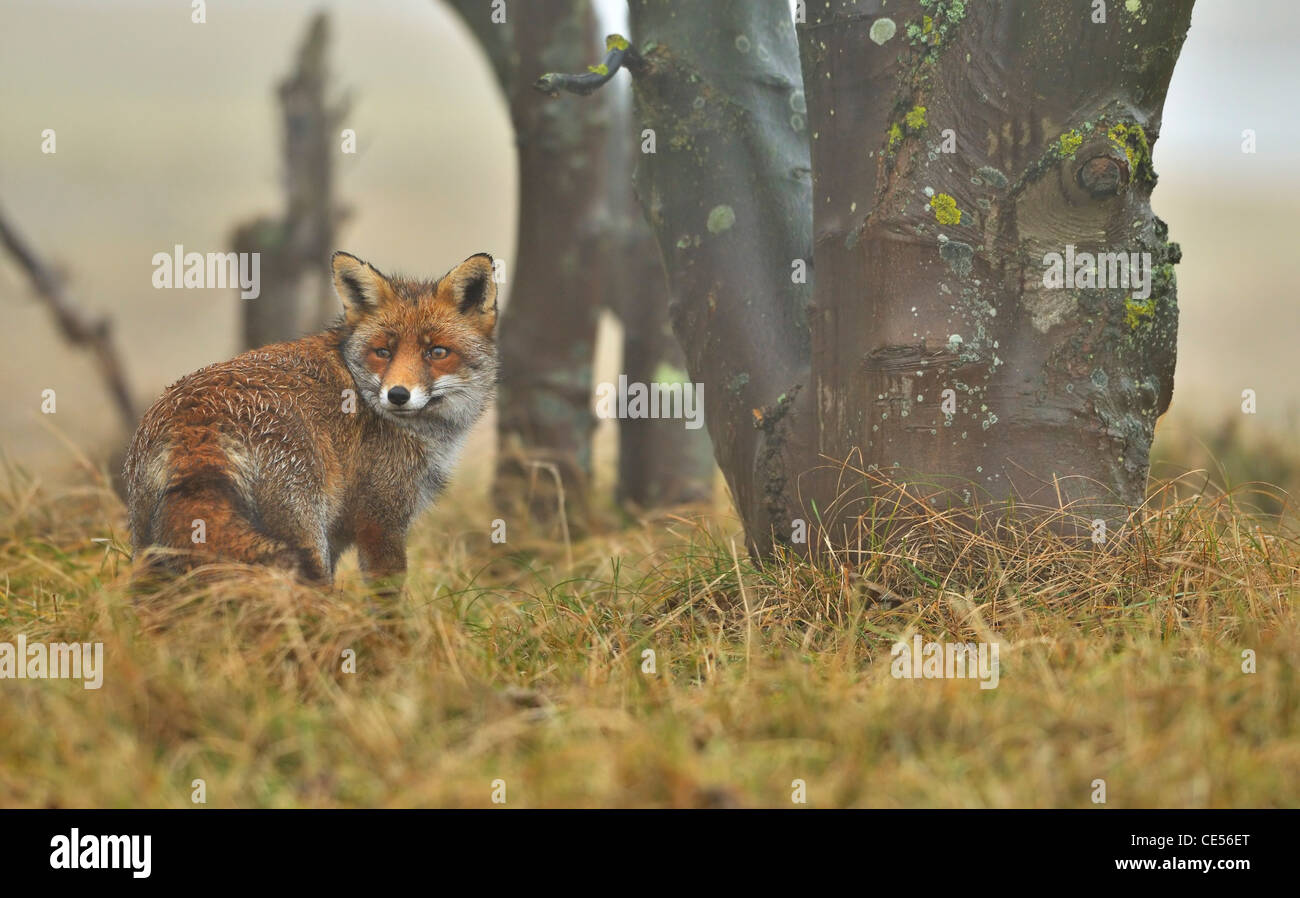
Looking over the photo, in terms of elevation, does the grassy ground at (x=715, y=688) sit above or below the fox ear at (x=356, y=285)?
below

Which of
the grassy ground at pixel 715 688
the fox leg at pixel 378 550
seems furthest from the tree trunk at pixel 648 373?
the fox leg at pixel 378 550

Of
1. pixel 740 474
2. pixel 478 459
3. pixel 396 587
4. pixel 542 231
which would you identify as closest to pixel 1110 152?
pixel 740 474

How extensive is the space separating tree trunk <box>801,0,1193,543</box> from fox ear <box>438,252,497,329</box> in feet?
5.17

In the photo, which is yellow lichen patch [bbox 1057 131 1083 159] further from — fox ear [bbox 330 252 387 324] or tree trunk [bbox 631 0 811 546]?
fox ear [bbox 330 252 387 324]

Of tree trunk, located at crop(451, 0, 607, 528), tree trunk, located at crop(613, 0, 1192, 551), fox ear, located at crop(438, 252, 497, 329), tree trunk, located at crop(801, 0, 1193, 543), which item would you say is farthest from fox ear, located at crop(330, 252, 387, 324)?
tree trunk, located at crop(451, 0, 607, 528)

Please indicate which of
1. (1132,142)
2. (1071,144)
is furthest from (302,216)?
(1132,142)

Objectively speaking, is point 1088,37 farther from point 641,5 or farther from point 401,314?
point 401,314

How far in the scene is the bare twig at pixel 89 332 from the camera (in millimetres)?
9062

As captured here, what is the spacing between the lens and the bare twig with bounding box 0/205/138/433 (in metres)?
9.06

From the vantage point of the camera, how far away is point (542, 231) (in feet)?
25.1

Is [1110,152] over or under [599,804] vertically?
over

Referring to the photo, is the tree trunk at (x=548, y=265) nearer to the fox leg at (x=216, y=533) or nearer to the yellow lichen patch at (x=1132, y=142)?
the fox leg at (x=216, y=533)
